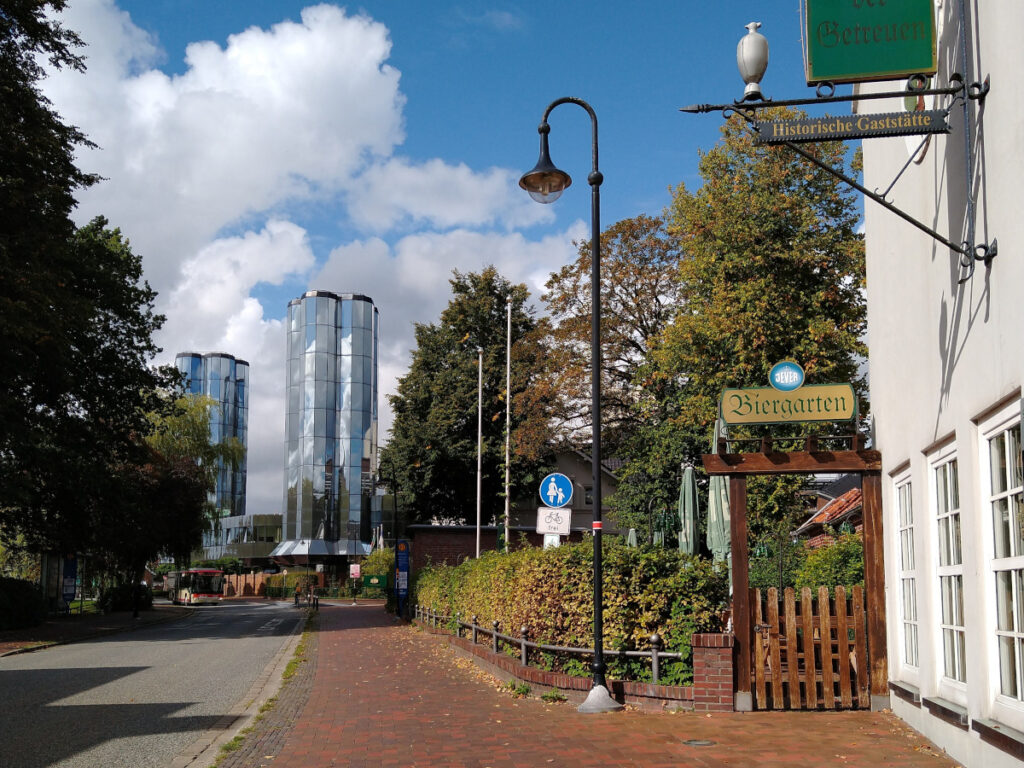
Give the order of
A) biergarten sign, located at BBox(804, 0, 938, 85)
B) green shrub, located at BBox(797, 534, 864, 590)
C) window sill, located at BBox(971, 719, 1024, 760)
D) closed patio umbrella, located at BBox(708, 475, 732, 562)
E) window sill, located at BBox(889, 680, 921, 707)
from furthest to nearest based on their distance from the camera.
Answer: green shrub, located at BBox(797, 534, 864, 590) < closed patio umbrella, located at BBox(708, 475, 732, 562) < window sill, located at BBox(889, 680, 921, 707) < biergarten sign, located at BBox(804, 0, 938, 85) < window sill, located at BBox(971, 719, 1024, 760)

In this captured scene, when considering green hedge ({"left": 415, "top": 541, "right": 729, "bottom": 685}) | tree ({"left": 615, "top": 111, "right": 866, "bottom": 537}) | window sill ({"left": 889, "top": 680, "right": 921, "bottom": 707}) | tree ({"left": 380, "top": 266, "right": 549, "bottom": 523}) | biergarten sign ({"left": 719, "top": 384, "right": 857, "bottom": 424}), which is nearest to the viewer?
window sill ({"left": 889, "top": 680, "right": 921, "bottom": 707})

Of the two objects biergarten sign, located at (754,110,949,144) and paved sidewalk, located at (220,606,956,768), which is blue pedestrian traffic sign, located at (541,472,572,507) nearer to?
paved sidewalk, located at (220,606,956,768)

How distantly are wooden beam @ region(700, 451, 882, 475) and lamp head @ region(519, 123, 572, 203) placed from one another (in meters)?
3.78

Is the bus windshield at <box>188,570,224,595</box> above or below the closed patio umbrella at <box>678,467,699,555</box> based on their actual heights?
below

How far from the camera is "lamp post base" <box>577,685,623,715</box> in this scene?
10414mm

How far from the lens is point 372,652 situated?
20266mm

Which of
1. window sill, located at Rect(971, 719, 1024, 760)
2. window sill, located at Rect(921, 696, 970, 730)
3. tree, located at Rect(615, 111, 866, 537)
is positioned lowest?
window sill, located at Rect(921, 696, 970, 730)

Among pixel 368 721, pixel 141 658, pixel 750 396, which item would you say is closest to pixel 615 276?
pixel 141 658

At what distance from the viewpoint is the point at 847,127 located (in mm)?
7012

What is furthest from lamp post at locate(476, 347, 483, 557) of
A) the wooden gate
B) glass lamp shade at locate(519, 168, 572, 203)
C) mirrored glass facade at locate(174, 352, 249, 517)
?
mirrored glass facade at locate(174, 352, 249, 517)

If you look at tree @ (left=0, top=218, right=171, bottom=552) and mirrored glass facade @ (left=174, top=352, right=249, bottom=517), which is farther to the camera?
mirrored glass facade @ (left=174, top=352, right=249, bottom=517)

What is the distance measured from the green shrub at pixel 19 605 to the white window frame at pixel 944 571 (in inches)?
1130

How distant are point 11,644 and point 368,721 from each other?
17331mm

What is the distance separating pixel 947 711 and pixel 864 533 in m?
3.40
